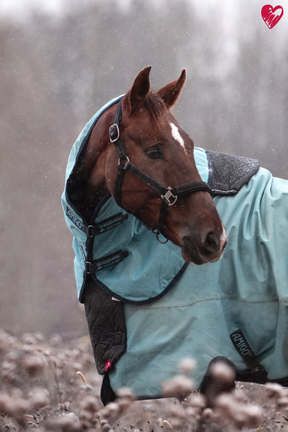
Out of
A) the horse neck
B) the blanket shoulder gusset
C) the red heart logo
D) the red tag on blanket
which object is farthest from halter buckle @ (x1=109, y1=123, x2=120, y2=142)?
the red heart logo

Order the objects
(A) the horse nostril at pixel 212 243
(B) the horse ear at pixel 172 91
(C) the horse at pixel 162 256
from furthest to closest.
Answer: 1. (B) the horse ear at pixel 172 91
2. (C) the horse at pixel 162 256
3. (A) the horse nostril at pixel 212 243

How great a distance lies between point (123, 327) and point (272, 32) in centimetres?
417

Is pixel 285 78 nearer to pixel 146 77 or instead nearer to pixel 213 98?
pixel 213 98

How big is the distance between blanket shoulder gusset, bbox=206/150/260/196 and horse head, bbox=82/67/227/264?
236 mm

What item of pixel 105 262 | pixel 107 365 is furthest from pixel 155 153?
pixel 107 365

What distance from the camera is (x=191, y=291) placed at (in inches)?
53.6

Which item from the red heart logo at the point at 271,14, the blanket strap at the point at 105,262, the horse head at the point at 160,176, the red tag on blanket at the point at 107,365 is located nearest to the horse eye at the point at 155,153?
the horse head at the point at 160,176

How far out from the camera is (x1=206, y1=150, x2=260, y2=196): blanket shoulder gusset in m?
1.42

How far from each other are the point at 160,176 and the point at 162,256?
13.6 inches

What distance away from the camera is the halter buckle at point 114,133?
49.9 inches

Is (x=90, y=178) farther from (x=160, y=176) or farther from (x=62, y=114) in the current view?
(x=62, y=114)

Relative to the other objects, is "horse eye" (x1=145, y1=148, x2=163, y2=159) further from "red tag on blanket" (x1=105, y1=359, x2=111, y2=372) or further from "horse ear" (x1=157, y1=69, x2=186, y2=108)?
"red tag on blanket" (x1=105, y1=359, x2=111, y2=372)

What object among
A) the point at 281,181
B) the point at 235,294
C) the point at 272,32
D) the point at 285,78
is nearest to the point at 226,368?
the point at 235,294

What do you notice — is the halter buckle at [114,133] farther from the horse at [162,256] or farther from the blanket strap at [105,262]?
the blanket strap at [105,262]
